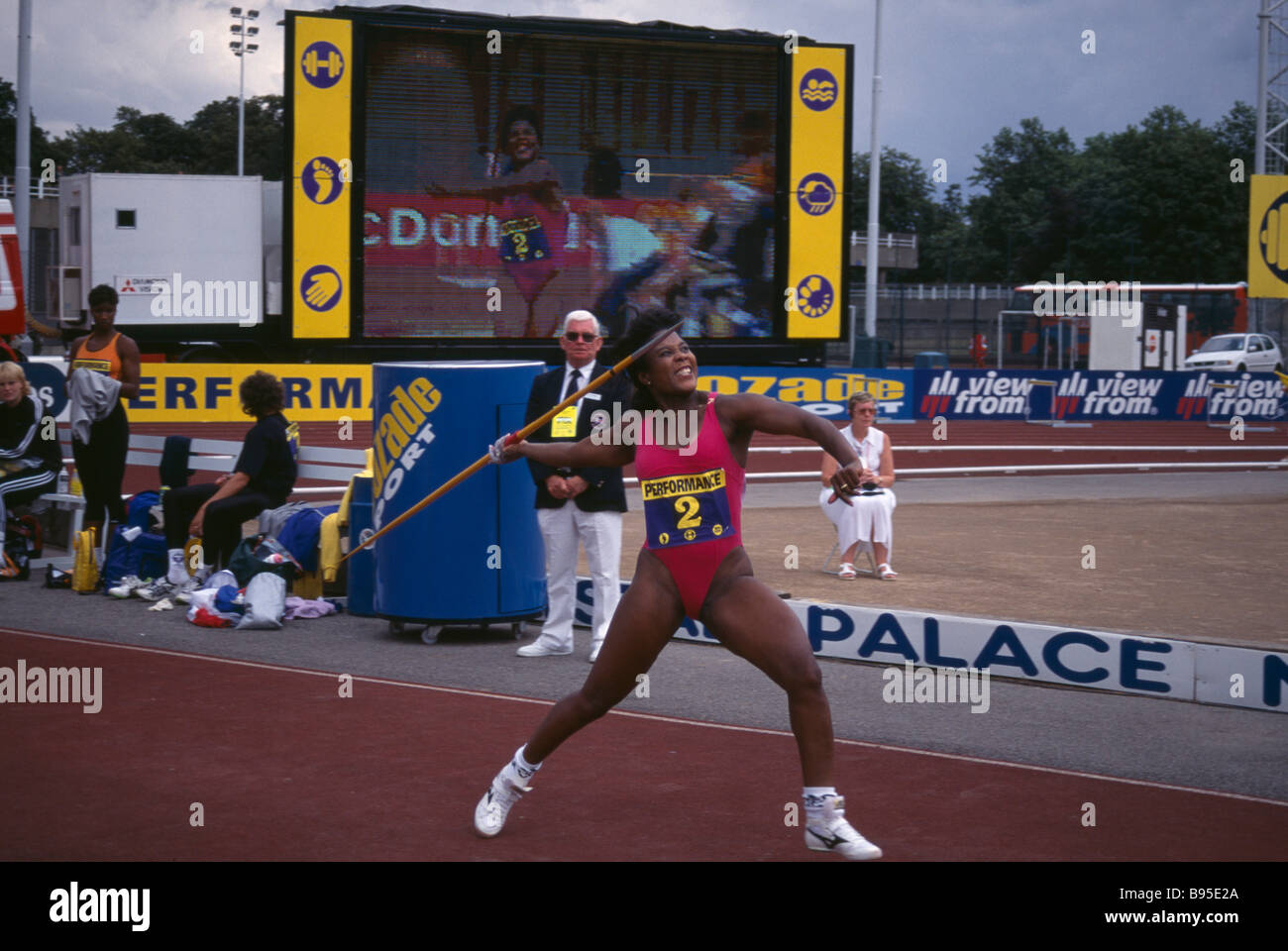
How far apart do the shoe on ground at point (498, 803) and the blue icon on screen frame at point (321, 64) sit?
15.2m

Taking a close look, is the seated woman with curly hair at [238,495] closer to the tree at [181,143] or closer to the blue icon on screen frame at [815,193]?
the blue icon on screen frame at [815,193]

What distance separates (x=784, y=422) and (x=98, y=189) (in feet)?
74.4

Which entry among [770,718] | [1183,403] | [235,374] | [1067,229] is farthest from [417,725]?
[1067,229]

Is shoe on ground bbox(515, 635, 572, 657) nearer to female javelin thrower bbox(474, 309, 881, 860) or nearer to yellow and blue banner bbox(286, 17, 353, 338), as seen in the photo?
female javelin thrower bbox(474, 309, 881, 860)

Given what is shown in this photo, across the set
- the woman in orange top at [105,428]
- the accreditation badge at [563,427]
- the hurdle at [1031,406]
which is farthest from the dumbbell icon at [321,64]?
the accreditation badge at [563,427]

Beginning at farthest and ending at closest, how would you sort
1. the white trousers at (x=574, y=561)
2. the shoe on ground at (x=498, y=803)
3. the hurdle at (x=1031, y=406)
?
the hurdle at (x=1031, y=406) < the white trousers at (x=574, y=561) < the shoe on ground at (x=498, y=803)

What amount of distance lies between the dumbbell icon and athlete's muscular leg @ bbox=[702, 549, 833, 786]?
15.3 meters

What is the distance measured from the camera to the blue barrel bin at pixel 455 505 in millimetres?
9531

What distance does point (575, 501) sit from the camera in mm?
9102

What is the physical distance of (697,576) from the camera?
18.5ft

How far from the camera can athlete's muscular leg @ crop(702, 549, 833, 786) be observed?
5.42m

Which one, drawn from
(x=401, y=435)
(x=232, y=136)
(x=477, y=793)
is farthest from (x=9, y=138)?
(x=477, y=793)

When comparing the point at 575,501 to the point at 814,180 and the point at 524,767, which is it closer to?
the point at 524,767

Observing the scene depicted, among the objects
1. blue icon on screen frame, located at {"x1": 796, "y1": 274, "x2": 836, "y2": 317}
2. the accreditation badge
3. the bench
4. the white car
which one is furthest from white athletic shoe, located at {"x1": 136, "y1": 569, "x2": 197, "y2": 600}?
the white car
